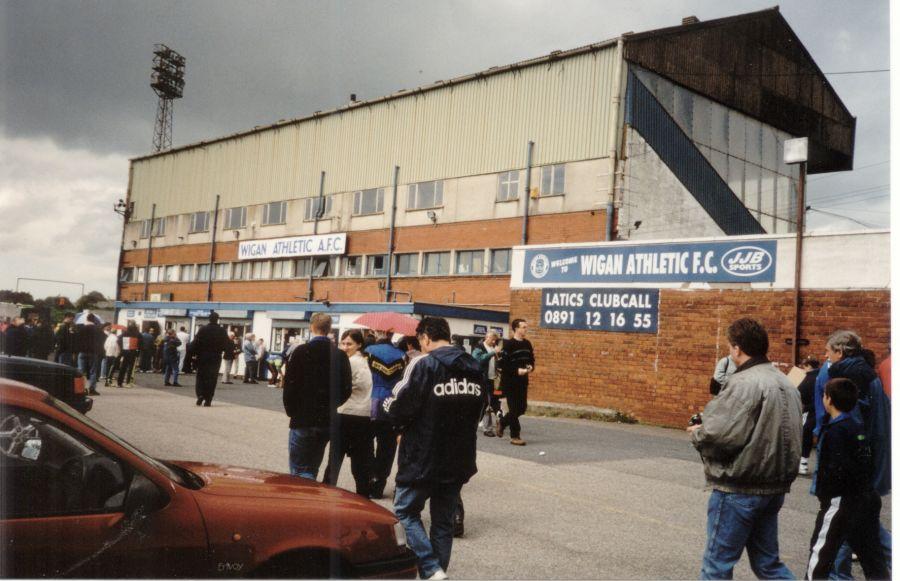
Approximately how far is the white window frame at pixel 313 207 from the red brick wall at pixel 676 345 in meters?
21.2

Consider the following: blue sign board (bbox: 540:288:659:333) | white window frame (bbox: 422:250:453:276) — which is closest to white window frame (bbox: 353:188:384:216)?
white window frame (bbox: 422:250:453:276)

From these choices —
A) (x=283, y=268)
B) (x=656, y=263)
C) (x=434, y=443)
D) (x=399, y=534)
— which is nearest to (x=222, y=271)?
(x=283, y=268)

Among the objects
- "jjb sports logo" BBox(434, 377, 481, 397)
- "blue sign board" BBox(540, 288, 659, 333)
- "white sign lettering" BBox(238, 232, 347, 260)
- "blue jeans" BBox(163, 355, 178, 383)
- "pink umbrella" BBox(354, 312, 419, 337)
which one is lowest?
"blue jeans" BBox(163, 355, 178, 383)

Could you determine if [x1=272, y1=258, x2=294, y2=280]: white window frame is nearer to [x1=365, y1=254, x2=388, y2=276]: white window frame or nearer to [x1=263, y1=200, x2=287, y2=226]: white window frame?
[x1=263, y1=200, x2=287, y2=226]: white window frame

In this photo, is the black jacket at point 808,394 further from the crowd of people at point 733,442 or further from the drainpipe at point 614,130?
the drainpipe at point 614,130

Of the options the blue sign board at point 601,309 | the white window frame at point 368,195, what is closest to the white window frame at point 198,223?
the white window frame at point 368,195

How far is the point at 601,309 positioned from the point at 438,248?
1558 cm

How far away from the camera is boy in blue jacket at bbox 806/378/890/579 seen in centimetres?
455

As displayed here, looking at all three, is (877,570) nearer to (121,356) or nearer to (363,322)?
(363,322)

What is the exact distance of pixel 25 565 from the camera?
9.25 feet

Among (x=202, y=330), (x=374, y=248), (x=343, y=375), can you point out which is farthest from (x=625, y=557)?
(x=374, y=248)

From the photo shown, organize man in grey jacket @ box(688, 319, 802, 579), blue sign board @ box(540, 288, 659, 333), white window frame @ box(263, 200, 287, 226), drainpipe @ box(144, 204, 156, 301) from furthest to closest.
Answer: drainpipe @ box(144, 204, 156, 301), white window frame @ box(263, 200, 287, 226), blue sign board @ box(540, 288, 659, 333), man in grey jacket @ box(688, 319, 802, 579)

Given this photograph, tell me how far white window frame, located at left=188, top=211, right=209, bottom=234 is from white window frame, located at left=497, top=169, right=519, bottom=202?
23290 millimetres

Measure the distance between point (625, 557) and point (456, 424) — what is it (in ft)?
7.13
